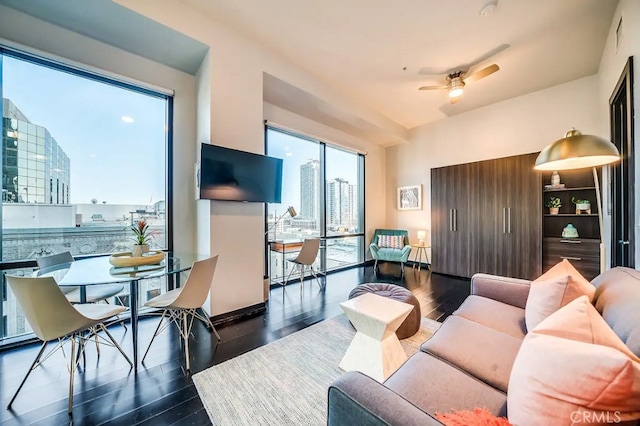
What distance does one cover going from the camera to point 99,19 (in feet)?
7.33

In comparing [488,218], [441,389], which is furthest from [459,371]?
[488,218]

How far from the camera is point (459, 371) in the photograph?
1156 millimetres

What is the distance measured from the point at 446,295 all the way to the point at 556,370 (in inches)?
124

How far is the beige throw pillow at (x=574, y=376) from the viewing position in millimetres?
586

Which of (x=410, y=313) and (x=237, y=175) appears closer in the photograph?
(x=410, y=313)

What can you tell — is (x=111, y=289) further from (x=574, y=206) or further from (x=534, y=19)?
(x=574, y=206)

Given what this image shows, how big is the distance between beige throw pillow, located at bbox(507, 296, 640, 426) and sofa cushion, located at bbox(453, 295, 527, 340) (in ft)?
2.84

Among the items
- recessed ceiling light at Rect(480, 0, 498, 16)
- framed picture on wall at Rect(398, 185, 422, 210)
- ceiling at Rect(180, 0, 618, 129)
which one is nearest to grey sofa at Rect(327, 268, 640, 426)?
recessed ceiling light at Rect(480, 0, 498, 16)

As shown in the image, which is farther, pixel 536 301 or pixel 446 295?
pixel 446 295

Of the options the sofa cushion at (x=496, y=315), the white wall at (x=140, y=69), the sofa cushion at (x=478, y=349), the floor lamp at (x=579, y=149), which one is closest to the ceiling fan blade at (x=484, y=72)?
the floor lamp at (x=579, y=149)

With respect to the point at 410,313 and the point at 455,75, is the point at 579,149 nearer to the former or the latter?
the point at 410,313

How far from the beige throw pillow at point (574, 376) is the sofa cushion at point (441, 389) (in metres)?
0.24

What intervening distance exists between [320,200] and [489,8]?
3.42 meters

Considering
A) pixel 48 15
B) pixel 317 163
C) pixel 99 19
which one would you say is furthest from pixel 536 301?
pixel 48 15
